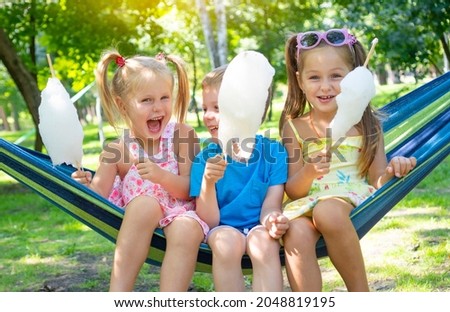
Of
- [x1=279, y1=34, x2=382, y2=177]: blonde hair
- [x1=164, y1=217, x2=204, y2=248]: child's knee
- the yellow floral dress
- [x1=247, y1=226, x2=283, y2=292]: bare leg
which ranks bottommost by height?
[x1=247, y1=226, x2=283, y2=292]: bare leg

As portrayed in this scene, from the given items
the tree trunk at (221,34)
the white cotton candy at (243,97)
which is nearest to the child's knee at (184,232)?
the white cotton candy at (243,97)

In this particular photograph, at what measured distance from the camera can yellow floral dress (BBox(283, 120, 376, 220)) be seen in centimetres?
260

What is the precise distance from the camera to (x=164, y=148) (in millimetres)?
2684

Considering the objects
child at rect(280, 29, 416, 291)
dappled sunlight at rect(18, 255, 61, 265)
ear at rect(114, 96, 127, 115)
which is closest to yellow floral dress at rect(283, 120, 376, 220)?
child at rect(280, 29, 416, 291)

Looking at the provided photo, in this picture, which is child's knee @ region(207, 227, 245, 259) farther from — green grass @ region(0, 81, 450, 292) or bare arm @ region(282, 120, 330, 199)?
green grass @ region(0, 81, 450, 292)

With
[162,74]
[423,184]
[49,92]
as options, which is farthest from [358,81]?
[423,184]

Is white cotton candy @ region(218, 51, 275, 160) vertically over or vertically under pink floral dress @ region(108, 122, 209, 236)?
over

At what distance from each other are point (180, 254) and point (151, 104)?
1.85 ft

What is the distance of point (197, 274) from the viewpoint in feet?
12.4

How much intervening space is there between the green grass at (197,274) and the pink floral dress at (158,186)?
39.2 inches

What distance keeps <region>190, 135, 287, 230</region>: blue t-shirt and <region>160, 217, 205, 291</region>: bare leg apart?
0.17m

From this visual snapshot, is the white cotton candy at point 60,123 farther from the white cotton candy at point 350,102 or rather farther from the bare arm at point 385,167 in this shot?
the bare arm at point 385,167

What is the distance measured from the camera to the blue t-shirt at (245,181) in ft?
8.34

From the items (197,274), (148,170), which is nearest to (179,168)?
(148,170)
